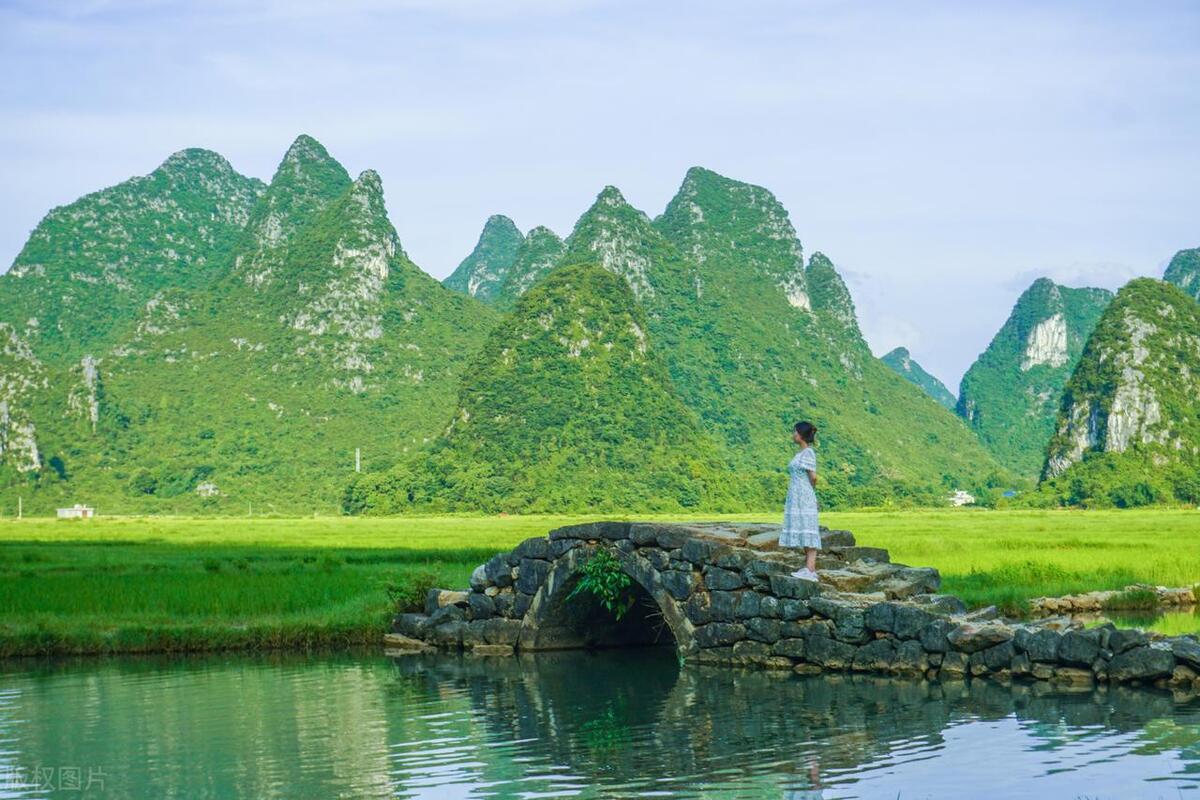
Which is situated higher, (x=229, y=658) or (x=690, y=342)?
(x=690, y=342)

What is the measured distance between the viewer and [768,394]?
130000 mm

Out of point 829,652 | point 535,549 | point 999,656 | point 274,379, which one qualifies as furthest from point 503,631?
point 274,379

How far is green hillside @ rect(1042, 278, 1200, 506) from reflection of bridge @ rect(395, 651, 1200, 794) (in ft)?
251

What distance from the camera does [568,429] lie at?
3698 inches

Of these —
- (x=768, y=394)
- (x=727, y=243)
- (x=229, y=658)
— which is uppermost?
(x=727, y=243)

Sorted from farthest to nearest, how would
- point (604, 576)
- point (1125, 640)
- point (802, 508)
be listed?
point (604, 576)
point (802, 508)
point (1125, 640)

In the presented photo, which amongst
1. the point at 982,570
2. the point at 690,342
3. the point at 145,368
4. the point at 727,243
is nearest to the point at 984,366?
the point at 727,243

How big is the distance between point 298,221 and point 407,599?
390ft

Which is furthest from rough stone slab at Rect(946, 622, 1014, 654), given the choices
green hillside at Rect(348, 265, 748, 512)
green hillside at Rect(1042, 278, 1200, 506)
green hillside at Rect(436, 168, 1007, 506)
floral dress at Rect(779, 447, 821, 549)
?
green hillside at Rect(436, 168, 1007, 506)

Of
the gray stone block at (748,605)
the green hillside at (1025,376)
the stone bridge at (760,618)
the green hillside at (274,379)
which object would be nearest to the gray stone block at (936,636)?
the stone bridge at (760,618)

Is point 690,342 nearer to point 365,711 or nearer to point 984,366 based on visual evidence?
point 984,366

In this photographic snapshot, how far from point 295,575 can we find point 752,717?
14367mm

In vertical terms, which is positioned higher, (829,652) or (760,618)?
(760,618)

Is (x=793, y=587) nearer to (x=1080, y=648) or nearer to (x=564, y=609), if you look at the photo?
(x=1080, y=648)
